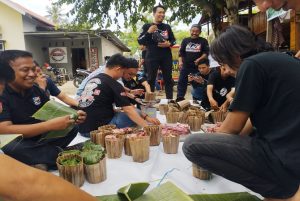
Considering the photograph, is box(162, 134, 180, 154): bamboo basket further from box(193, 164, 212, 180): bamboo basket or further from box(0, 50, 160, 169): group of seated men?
box(193, 164, 212, 180): bamboo basket

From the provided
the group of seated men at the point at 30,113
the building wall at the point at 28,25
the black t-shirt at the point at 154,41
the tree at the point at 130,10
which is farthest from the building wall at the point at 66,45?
the group of seated men at the point at 30,113

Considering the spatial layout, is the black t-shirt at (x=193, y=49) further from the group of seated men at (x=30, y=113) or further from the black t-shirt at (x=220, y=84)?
the group of seated men at (x=30, y=113)

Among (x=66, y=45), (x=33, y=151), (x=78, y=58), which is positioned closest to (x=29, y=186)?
(x=33, y=151)

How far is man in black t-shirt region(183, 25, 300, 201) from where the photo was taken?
52.9 inches

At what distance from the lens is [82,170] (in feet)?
5.81

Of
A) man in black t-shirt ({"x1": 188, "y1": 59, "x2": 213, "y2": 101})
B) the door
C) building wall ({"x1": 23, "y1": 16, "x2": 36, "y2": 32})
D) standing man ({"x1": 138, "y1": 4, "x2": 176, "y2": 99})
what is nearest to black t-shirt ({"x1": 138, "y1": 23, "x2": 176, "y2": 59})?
standing man ({"x1": 138, "y1": 4, "x2": 176, "y2": 99})

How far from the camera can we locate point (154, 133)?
7.98 feet

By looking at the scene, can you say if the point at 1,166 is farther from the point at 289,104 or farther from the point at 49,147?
the point at 49,147

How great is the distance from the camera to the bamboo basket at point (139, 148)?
212 cm

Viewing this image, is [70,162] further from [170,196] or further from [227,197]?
[227,197]

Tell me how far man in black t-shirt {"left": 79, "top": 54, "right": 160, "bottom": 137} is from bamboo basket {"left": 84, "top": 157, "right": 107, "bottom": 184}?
0.75 metres

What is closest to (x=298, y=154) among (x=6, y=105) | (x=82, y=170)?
(x=82, y=170)

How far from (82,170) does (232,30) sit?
1.19m

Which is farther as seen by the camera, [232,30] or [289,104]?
[232,30]
